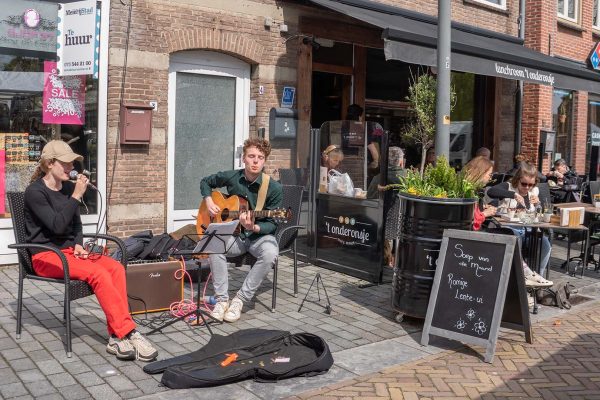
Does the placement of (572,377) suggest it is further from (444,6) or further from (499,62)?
(499,62)

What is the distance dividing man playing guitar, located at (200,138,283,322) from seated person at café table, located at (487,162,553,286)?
261 centimetres

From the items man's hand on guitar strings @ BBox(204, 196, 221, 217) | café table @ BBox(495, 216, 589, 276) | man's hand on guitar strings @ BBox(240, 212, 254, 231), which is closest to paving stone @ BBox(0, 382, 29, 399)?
man's hand on guitar strings @ BBox(204, 196, 221, 217)

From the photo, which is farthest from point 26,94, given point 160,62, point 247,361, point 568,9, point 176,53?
point 568,9

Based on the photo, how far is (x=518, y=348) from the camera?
514 centimetres

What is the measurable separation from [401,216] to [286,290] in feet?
5.55

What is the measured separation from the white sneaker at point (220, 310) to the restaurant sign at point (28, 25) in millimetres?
4018

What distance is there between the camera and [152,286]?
18.2 ft

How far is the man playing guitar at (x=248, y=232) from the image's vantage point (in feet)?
18.3

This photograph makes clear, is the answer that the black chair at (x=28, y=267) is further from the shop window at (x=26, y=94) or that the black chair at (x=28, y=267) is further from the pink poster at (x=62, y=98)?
the pink poster at (x=62, y=98)

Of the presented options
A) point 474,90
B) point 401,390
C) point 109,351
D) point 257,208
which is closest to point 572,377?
point 401,390

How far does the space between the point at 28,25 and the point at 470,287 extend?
5.71 metres

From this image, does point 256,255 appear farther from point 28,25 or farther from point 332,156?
point 28,25

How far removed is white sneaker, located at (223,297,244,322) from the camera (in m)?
5.45

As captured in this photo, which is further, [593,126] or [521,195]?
[593,126]
